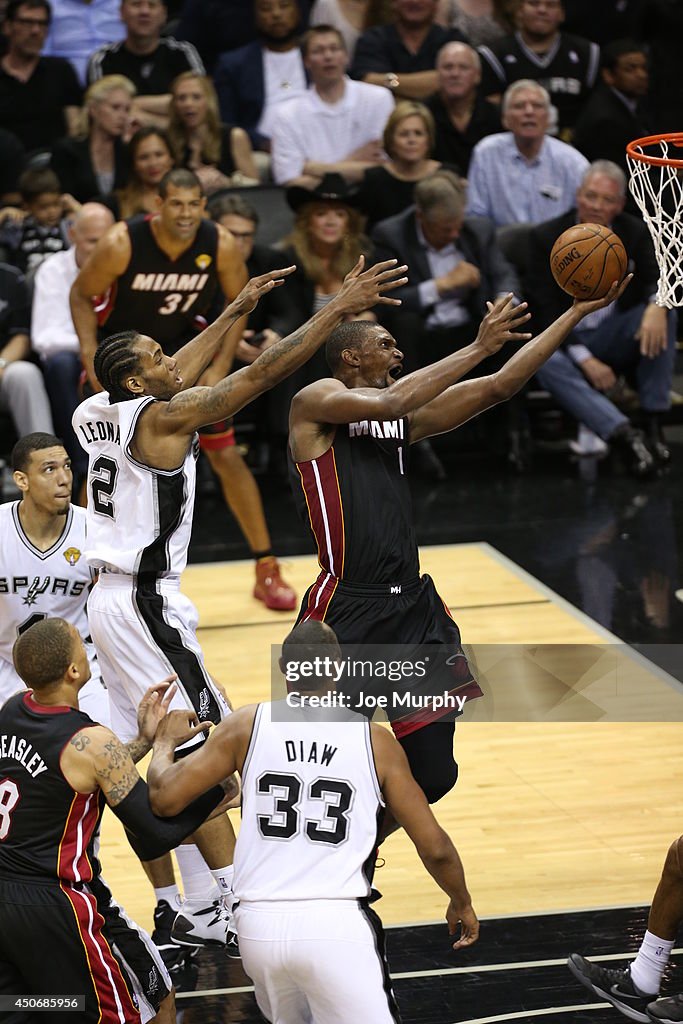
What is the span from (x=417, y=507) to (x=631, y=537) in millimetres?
1398

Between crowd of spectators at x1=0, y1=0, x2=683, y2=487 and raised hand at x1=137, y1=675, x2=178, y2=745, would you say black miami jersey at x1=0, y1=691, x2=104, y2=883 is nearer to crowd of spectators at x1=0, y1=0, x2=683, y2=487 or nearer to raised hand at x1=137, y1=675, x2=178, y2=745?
raised hand at x1=137, y1=675, x2=178, y2=745

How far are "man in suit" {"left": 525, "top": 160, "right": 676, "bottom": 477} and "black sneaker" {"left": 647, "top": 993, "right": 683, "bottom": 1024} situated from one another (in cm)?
567

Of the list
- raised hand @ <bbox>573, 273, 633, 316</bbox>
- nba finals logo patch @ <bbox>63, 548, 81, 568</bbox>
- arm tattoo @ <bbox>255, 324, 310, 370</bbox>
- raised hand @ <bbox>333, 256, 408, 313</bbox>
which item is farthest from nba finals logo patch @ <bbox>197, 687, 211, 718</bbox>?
raised hand @ <bbox>573, 273, 633, 316</bbox>

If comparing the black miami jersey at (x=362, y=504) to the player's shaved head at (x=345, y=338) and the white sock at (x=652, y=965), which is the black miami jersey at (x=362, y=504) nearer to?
the player's shaved head at (x=345, y=338)

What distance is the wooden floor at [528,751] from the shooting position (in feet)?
16.1

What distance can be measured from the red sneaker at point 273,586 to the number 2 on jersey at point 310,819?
4179mm

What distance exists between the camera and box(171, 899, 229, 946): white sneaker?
4.52 m

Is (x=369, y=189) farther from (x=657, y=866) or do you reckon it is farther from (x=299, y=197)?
(x=657, y=866)

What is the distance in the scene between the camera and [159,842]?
11.5 feet

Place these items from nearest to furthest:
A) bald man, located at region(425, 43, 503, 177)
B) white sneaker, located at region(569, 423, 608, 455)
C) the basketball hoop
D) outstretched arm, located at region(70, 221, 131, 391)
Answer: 1. the basketball hoop
2. outstretched arm, located at region(70, 221, 131, 391)
3. white sneaker, located at region(569, 423, 608, 455)
4. bald man, located at region(425, 43, 503, 177)

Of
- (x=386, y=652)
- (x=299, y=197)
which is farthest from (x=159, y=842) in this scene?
(x=299, y=197)

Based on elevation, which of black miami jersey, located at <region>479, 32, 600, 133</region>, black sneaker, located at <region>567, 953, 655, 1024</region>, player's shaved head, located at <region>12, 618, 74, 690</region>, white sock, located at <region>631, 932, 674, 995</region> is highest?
black miami jersey, located at <region>479, 32, 600, 133</region>

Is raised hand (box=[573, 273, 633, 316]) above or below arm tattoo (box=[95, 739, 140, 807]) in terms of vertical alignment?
above

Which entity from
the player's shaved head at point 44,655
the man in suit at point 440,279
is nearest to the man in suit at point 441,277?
the man in suit at point 440,279
